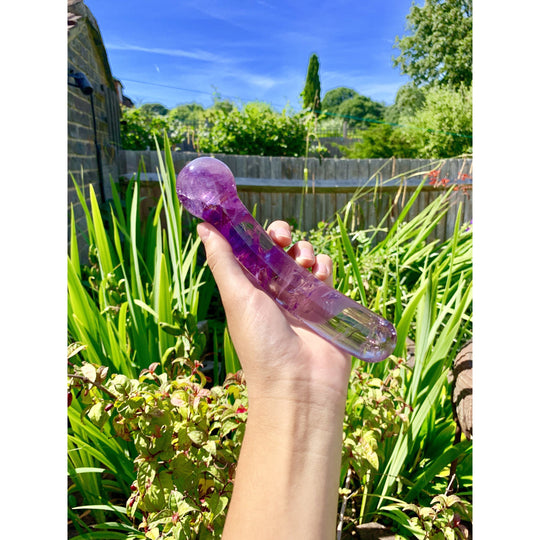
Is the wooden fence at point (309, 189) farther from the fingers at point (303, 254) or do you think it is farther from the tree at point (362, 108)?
the tree at point (362, 108)

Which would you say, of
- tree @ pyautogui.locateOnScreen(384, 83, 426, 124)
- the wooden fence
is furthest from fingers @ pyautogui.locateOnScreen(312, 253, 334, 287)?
tree @ pyautogui.locateOnScreen(384, 83, 426, 124)

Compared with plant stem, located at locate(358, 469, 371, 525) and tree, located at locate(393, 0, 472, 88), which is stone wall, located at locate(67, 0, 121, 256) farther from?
tree, located at locate(393, 0, 472, 88)

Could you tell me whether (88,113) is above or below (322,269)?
above

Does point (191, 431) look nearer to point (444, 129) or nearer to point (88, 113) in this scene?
point (88, 113)

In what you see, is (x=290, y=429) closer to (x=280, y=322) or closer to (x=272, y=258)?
(x=280, y=322)

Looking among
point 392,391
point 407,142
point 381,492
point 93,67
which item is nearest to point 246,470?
point 392,391

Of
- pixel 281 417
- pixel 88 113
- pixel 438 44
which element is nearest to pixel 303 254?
pixel 281 417
